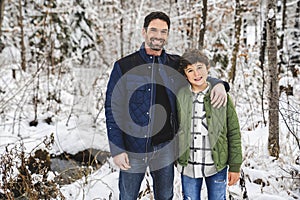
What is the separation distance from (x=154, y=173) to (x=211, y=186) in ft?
1.46

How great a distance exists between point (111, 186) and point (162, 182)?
1.27 meters

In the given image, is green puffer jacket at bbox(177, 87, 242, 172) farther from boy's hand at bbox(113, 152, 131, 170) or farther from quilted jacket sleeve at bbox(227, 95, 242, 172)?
boy's hand at bbox(113, 152, 131, 170)

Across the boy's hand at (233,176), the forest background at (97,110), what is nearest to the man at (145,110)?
the boy's hand at (233,176)

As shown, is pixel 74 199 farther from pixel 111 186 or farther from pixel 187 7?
pixel 187 7

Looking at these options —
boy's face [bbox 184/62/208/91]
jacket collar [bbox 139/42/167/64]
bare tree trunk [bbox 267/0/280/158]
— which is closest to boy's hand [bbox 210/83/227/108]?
boy's face [bbox 184/62/208/91]

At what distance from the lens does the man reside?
253 centimetres

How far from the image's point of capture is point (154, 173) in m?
2.67

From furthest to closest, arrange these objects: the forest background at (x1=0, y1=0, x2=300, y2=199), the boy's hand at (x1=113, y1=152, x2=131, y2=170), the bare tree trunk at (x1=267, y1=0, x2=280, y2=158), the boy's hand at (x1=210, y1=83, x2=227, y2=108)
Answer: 1. the bare tree trunk at (x1=267, y1=0, x2=280, y2=158)
2. the forest background at (x1=0, y1=0, x2=300, y2=199)
3. the boy's hand at (x1=113, y1=152, x2=131, y2=170)
4. the boy's hand at (x1=210, y1=83, x2=227, y2=108)

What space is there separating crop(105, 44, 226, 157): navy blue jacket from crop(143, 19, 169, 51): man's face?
0.10 meters

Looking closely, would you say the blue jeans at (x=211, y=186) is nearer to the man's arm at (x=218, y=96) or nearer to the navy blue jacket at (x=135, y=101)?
the navy blue jacket at (x=135, y=101)

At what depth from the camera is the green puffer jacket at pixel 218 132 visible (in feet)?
8.00

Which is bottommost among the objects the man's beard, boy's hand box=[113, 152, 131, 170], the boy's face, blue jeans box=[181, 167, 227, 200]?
blue jeans box=[181, 167, 227, 200]

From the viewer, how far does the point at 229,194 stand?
10.3 ft

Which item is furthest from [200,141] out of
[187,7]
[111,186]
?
[187,7]
